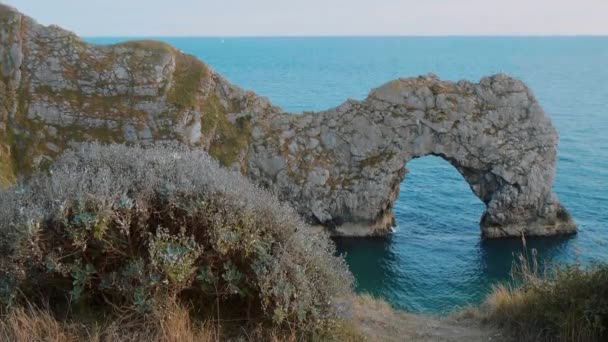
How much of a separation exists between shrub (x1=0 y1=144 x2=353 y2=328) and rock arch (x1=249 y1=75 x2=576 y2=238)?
38415 mm

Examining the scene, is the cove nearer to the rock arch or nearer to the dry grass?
the rock arch

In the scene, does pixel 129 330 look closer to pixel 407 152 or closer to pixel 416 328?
pixel 416 328

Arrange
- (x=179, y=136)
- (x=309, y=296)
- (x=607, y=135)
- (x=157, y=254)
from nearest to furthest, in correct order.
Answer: (x=157, y=254)
(x=309, y=296)
(x=179, y=136)
(x=607, y=135)

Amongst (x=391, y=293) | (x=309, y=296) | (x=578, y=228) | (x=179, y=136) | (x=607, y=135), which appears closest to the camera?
(x=309, y=296)

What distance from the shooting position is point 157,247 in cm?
811

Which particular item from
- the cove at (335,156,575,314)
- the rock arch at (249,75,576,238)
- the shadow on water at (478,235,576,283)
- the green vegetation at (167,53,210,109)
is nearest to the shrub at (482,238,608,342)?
the cove at (335,156,575,314)

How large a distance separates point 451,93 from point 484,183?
858 centimetres

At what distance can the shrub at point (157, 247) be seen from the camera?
26.5ft

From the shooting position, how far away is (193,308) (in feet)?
29.0

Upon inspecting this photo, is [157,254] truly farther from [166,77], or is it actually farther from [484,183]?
[484,183]

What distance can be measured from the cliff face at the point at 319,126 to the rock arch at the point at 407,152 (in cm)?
9

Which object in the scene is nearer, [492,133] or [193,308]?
[193,308]

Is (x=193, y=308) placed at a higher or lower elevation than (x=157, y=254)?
lower

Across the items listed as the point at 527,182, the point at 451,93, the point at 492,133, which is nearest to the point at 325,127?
the point at 451,93
